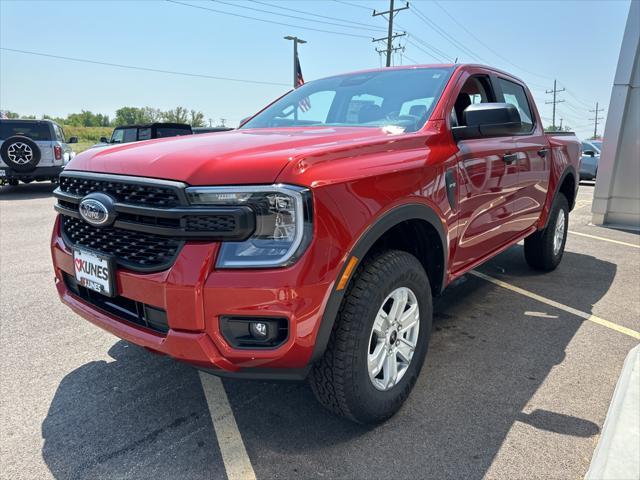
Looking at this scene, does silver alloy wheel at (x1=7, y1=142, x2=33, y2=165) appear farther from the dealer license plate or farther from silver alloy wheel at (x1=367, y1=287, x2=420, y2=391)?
silver alloy wheel at (x1=367, y1=287, x2=420, y2=391)

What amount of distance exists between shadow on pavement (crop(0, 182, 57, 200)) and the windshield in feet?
33.0

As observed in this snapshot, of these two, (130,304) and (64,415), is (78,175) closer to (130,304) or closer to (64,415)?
(130,304)

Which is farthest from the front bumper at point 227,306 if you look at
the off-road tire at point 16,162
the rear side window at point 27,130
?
the rear side window at point 27,130

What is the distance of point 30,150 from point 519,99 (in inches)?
439

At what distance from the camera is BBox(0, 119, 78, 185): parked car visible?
1112cm

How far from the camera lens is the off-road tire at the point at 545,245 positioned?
15.8 feet

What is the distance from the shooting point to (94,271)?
220cm

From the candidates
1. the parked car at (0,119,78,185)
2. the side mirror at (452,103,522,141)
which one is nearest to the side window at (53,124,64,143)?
the parked car at (0,119,78,185)

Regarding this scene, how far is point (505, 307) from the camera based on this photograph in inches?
159

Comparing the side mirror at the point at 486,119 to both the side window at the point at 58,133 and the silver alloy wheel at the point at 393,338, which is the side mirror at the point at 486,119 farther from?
the side window at the point at 58,133

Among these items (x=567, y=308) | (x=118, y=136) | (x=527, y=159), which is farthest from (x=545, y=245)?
(x=118, y=136)

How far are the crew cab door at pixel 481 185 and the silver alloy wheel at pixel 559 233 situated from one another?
1.48 m

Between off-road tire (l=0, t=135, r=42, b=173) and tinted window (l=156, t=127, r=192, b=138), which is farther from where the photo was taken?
tinted window (l=156, t=127, r=192, b=138)

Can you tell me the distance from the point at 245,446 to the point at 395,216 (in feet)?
4.18
